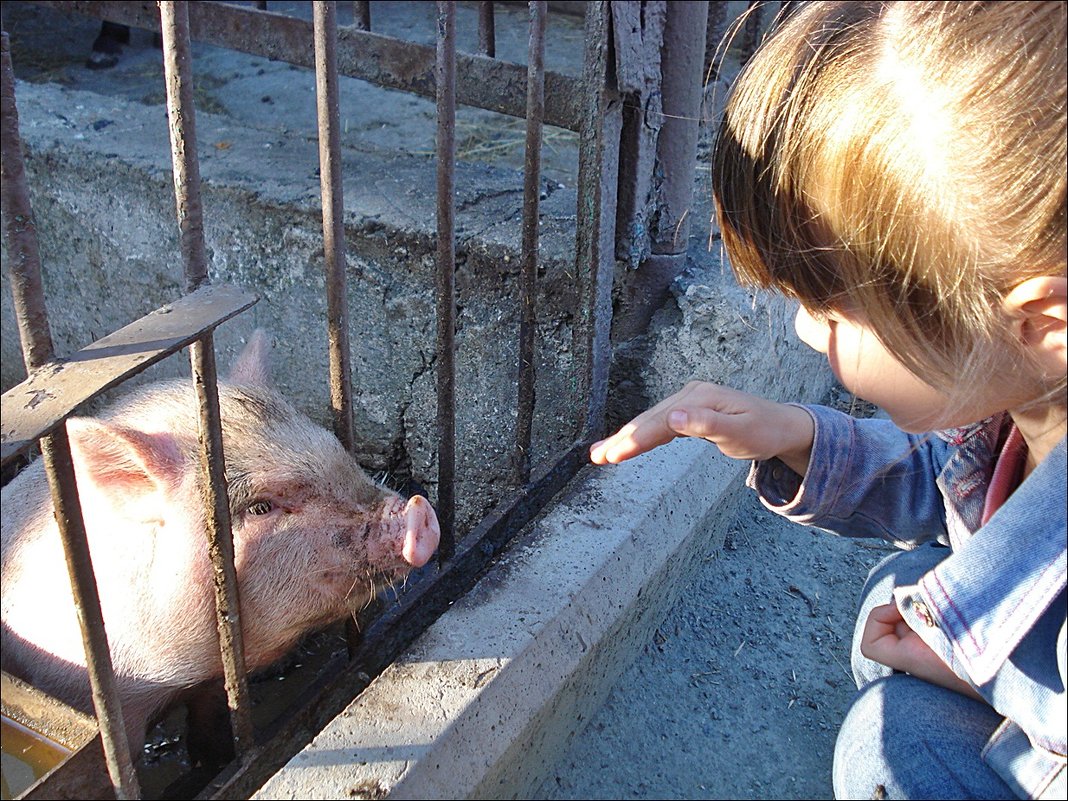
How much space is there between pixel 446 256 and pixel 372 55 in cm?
96

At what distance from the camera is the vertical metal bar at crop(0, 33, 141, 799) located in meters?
1.00

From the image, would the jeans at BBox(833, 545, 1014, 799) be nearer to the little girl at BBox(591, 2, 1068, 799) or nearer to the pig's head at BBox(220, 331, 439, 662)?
the little girl at BBox(591, 2, 1068, 799)

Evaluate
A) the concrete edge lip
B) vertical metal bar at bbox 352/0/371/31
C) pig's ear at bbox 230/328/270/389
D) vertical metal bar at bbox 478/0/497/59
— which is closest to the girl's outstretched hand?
the concrete edge lip

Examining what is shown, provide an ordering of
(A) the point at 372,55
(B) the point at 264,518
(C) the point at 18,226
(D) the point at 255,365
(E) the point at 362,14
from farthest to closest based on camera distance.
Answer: (E) the point at 362,14
(A) the point at 372,55
(D) the point at 255,365
(B) the point at 264,518
(C) the point at 18,226

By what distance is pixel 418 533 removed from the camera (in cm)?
180

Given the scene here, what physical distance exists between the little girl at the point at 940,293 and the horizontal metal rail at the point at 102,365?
0.53 metres

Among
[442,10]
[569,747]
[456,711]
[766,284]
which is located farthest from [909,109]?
[569,747]

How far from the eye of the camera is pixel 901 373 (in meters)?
1.26

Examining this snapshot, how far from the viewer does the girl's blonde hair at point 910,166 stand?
107 centimetres

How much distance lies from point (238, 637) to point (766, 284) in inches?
32.1

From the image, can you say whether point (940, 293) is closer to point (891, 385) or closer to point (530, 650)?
point (891, 385)

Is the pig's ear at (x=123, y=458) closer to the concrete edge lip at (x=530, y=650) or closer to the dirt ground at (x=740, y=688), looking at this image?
the concrete edge lip at (x=530, y=650)

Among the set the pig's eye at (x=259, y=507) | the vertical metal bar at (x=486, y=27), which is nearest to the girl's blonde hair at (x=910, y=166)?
the pig's eye at (x=259, y=507)

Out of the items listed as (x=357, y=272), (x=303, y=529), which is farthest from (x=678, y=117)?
(x=303, y=529)
